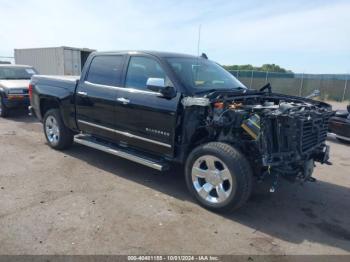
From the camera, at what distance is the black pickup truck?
369cm

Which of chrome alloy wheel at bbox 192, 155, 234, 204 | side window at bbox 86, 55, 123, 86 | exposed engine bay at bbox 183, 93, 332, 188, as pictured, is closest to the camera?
exposed engine bay at bbox 183, 93, 332, 188

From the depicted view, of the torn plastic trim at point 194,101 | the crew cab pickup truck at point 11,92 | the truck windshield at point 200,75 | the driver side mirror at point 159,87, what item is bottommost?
the crew cab pickup truck at point 11,92

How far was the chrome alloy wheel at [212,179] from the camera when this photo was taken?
3.80 metres

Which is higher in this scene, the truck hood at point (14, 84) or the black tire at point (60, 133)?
the truck hood at point (14, 84)

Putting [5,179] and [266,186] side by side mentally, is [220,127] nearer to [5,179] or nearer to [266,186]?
[266,186]

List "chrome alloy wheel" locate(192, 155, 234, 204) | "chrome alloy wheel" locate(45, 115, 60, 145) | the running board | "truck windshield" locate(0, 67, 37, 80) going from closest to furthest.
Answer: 1. "chrome alloy wheel" locate(192, 155, 234, 204)
2. the running board
3. "chrome alloy wheel" locate(45, 115, 60, 145)
4. "truck windshield" locate(0, 67, 37, 80)

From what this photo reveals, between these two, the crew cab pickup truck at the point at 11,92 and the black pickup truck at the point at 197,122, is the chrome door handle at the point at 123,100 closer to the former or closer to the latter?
the black pickup truck at the point at 197,122

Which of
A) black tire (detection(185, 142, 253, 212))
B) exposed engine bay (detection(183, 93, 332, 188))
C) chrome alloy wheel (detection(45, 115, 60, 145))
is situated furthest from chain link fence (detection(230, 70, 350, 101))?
black tire (detection(185, 142, 253, 212))

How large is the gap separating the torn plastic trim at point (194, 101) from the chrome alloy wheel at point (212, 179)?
667 mm

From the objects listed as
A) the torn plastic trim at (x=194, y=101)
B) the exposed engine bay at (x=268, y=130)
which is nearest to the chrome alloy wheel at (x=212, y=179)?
the exposed engine bay at (x=268, y=130)

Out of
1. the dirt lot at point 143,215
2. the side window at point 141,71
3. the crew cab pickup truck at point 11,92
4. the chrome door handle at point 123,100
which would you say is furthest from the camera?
the crew cab pickup truck at point 11,92

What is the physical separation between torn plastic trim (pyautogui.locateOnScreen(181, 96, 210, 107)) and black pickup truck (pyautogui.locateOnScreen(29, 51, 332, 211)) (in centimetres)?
1

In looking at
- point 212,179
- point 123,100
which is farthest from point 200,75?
point 212,179

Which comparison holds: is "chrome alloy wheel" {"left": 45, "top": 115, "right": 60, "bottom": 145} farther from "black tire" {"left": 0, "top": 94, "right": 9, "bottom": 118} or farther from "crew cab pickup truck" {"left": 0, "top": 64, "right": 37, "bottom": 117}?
"black tire" {"left": 0, "top": 94, "right": 9, "bottom": 118}
